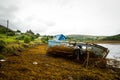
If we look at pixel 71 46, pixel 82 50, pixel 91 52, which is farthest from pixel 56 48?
pixel 91 52

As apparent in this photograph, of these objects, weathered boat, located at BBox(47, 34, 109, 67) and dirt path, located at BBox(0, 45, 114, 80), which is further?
weathered boat, located at BBox(47, 34, 109, 67)

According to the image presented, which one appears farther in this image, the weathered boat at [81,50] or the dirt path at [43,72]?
the weathered boat at [81,50]

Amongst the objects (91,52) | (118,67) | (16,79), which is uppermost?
(91,52)

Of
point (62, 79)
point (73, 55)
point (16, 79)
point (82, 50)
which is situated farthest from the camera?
point (73, 55)

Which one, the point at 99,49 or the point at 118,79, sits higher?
the point at 99,49

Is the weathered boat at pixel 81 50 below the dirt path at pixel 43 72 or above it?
above

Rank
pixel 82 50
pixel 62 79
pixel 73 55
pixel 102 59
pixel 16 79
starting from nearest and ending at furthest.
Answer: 1. pixel 16 79
2. pixel 62 79
3. pixel 102 59
4. pixel 82 50
5. pixel 73 55

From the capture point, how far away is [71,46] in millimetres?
14242

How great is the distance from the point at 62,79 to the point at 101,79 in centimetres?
291

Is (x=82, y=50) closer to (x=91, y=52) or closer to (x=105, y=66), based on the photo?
(x=91, y=52)

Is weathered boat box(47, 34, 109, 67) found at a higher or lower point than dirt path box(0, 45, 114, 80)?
higher

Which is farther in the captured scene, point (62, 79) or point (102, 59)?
point (102, 59)

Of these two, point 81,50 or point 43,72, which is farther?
point 81,50

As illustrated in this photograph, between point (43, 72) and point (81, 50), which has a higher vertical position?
point (81, 50)
